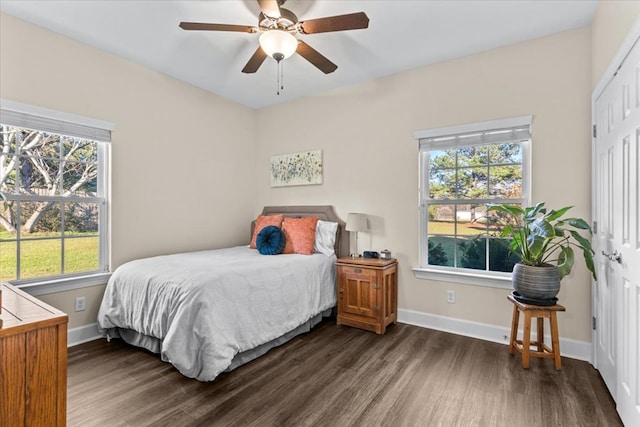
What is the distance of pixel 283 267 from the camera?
2.94 meters

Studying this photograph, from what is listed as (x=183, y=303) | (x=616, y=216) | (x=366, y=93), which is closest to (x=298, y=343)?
(x=183, y=303)

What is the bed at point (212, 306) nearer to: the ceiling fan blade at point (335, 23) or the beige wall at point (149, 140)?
the beige wall at point (149, 140)

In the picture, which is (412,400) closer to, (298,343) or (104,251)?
(298,343)

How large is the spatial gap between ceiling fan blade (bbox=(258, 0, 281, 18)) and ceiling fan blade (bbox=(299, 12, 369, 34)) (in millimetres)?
174

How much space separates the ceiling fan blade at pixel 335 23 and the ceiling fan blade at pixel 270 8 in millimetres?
174

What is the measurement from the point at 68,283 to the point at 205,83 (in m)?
2.51

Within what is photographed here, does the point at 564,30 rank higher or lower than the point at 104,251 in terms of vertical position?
higher

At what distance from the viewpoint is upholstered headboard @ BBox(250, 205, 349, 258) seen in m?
3.79

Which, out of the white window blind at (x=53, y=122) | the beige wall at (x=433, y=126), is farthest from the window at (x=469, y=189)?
the white window blind at (x=53, y=122)

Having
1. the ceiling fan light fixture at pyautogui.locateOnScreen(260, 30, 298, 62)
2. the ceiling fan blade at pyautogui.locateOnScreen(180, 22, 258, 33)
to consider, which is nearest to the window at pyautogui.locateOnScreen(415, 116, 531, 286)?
the ceiling fan light fixture at pyautogui.locateOnScreen(260, 30, 298, 62)

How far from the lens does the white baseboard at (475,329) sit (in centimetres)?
259

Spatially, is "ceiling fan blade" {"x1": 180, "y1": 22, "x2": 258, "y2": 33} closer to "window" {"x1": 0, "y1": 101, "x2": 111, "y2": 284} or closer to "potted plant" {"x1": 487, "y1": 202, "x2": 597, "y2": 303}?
"window" {"x1": 0, "y1": 101, "x2": 111, "y2": 284}

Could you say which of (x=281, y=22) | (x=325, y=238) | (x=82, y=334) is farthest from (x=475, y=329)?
(x=82, y=334)

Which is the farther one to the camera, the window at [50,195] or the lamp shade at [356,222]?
the lamp shade at [356,222]
